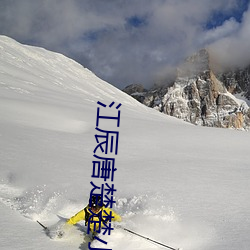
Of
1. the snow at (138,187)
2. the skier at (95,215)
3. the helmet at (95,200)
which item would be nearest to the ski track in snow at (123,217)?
the snow at (138,187)

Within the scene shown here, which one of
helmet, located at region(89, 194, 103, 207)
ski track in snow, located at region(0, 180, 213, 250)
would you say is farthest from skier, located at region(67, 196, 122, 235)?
ski track in snow, located at region(0, 180, 213, 250)

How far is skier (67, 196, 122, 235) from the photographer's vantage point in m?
5.43

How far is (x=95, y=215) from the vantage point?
5.45m

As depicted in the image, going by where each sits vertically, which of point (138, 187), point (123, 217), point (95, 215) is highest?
point (138, 187)

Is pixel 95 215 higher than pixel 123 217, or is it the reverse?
pixel 95 215

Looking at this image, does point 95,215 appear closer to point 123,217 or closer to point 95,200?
point 95,200

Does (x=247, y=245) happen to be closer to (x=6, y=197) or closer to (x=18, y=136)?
(x=6, y=197)

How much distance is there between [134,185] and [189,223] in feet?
7.71

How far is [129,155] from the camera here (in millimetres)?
11086

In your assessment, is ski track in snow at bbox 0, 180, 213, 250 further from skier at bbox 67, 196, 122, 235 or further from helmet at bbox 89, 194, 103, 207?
helmet at bbox 89, 194, 103, 207

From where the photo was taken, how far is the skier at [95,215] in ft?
17.8

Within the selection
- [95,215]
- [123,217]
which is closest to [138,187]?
[123,217]

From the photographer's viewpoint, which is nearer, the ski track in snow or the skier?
the ski track in snow

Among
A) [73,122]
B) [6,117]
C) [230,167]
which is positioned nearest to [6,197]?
[230,167]
